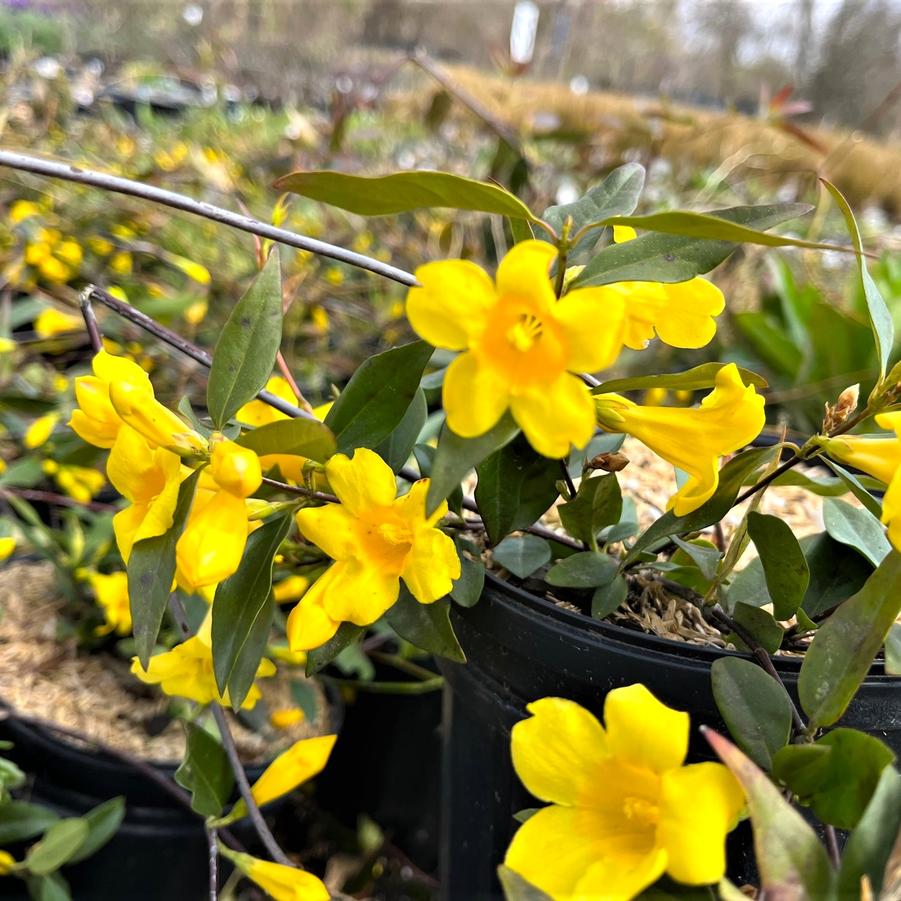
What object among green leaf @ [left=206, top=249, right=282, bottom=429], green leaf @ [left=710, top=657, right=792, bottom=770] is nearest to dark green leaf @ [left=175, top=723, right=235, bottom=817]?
green leaf @ [left=206, top=249, right=282, bottom=429]

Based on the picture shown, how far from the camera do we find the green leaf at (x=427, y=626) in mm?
407

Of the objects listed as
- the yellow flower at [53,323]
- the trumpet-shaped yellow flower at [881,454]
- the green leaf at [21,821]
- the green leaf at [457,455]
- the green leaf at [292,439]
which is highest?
the trumpet-shaped yellow flower at [881,454]

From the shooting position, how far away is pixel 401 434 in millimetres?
459

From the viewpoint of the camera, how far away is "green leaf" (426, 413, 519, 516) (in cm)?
30

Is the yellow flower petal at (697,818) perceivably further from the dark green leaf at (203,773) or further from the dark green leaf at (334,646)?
the dark green leaf at (203,773)

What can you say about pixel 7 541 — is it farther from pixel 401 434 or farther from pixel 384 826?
pixel 384 826

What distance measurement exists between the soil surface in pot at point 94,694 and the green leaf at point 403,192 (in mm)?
747

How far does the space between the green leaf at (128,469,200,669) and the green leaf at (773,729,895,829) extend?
0.29m

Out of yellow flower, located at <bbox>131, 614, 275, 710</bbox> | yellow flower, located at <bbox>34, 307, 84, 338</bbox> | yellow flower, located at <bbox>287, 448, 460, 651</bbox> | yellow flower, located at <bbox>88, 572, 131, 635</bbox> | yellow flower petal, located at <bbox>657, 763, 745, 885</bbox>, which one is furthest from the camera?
yellow flower, located at <bbox>34, 307, 84, 338</bbox>

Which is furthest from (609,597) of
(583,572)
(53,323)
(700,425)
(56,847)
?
(53,323)

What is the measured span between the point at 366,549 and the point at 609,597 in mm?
150

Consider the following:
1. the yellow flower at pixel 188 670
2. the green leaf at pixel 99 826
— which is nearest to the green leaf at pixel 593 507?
the yellow flower at pixel 188 670

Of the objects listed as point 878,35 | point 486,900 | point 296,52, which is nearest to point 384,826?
point 486,900

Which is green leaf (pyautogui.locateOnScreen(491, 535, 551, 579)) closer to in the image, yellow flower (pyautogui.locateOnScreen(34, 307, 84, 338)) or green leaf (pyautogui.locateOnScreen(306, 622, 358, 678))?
green leaf (pyautogui.locateOnScreen(306, 622, 358, 678))
